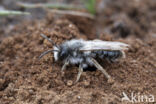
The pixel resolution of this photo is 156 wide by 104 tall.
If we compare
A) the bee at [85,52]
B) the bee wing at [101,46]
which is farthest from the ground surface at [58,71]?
the bee wing at [101,46]

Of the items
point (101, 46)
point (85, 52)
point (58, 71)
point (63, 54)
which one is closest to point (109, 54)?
point (101, 46)

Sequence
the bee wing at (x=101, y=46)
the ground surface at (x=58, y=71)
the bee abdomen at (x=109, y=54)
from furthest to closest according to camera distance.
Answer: the bee abdomen at (x=109, y=54) < the bee wing at (x=101, y=46) < the ground surface at (x=58, y=71)

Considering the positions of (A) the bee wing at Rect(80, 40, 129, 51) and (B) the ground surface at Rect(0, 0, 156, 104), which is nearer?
(B) the ground surface at Rect(0, 0, 156, 104)

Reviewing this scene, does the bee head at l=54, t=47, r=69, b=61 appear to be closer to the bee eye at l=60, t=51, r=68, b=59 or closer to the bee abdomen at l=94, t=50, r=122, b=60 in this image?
the bee eye at l=60, t=51, r=68, b=59

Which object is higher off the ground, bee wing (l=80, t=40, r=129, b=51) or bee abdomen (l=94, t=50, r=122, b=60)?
bee wing (l=80, t=40, r=129, b=51)

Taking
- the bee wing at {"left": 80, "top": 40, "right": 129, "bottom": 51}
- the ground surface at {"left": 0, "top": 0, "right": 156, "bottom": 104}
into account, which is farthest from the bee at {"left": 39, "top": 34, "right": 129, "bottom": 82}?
the ground surface at {"left": 0, "top": 0, "right": 156, "bottom": 104}

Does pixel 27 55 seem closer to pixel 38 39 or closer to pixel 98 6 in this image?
pixel 38 39

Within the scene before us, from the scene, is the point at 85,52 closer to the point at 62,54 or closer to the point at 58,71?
the point at 62,54

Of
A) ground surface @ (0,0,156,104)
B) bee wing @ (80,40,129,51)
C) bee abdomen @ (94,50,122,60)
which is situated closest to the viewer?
ground surface @ (0,0,156,104)

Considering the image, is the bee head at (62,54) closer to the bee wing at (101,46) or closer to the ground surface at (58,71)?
the ground surface at (58,71)

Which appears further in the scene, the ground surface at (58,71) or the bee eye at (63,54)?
the bee eye at (63,54)
